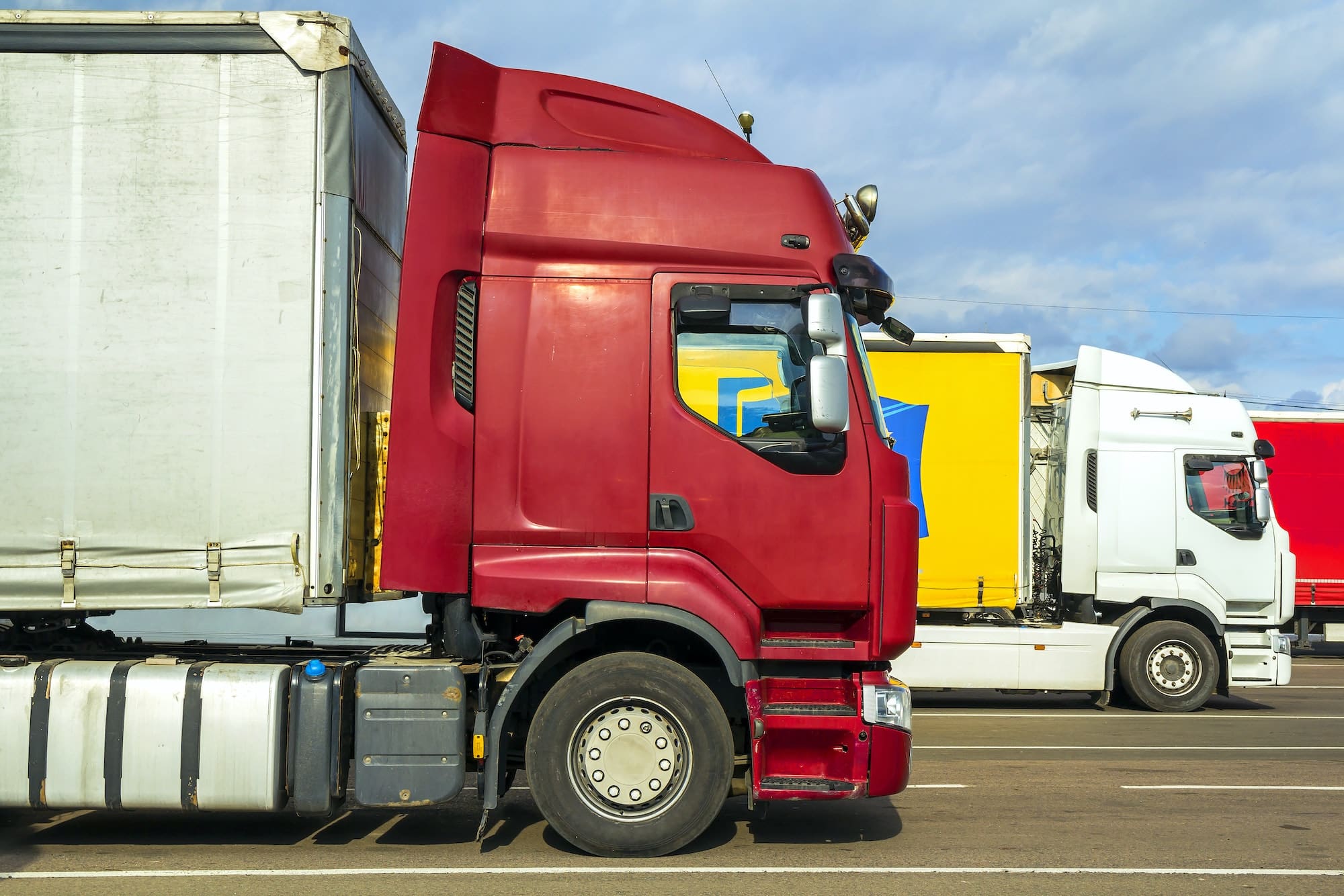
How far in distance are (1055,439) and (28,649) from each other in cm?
997

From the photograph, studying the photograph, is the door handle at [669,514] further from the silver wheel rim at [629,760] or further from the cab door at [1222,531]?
the cab door at [1222,531]

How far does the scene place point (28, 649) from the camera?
6656mm

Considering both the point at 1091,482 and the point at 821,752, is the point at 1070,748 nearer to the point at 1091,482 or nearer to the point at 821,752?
the point at 1091,482

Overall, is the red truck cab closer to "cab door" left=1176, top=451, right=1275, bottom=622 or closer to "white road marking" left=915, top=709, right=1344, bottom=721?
"white road marking" left=915, top=709, right=1344, bottom=721

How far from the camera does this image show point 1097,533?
12.1m

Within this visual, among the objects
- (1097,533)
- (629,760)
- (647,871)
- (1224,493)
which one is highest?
(1224,493)

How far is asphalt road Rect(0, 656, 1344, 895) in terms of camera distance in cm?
552

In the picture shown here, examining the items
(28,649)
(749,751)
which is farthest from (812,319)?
(28,649)

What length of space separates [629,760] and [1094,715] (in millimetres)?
7816

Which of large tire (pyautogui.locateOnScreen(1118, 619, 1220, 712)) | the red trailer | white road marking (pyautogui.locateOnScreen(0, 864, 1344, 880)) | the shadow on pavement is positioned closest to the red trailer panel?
the red trailer

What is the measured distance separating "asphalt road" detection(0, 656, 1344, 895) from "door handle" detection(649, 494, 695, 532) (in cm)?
170

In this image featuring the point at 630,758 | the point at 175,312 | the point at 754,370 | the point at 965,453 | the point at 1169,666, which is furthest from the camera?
the point at 1169,666

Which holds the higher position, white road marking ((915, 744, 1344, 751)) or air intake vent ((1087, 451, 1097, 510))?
air intake vent ((1087, 451, 1097, 510))

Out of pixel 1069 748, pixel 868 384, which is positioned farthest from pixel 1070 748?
pixel 868 384
